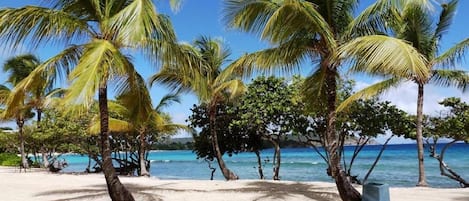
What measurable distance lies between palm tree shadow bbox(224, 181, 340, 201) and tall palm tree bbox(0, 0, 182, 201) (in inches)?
141

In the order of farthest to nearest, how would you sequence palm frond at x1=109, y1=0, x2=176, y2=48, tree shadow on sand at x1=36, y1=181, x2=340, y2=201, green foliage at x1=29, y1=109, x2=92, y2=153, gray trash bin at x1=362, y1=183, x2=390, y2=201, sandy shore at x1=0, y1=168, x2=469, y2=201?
green foliage at x1=29, y1=109, x2=92, y2=153 → tree shadow on sand at x1=36, y1=181, x2=340, y2=201 → sandy shore at x1=0, y1=168, x2=469, y2=201 → palm frond at x1=109, y1=0, x2=176, y2=48 → gray trash bin at x1=362, y1=183, x2=390, y2=201

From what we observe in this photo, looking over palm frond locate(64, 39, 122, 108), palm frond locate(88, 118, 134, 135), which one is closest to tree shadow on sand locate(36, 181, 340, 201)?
palm frond locate(64, 39, 122, 108)

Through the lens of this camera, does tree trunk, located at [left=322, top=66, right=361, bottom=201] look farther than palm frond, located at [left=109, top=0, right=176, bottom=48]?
Yes

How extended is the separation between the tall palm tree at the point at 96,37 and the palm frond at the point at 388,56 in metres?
3.40

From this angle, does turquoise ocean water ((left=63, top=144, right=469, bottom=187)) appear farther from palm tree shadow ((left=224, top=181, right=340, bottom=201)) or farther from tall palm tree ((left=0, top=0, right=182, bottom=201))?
tall palm tree ((left=0, top=0, right=182, bottom=201))

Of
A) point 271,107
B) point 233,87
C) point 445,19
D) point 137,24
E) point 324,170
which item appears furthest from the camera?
point 324,170

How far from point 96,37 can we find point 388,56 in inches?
214

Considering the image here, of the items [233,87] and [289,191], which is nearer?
[289,191]

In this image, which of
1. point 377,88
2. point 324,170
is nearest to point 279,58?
point 377,88

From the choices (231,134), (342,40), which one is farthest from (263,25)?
(231,134)

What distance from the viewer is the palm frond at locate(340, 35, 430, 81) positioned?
23.1 feet

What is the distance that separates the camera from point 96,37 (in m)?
8.94

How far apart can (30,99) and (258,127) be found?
45.5ft

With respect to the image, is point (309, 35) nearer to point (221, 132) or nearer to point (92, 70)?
point (92, 70)
